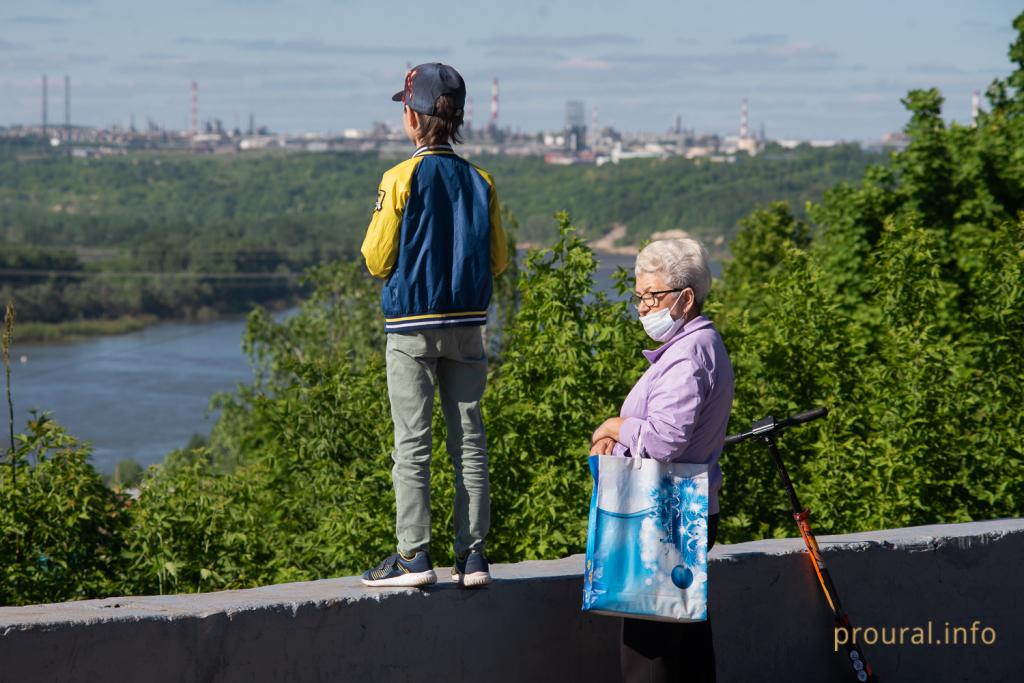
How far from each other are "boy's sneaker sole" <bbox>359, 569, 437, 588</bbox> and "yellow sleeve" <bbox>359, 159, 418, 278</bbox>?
886mm

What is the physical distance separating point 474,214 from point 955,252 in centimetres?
1838

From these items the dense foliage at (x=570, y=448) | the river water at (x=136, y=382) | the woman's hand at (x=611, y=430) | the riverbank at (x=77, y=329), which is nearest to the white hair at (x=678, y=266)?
the woman's hand at (x=611, y=430)

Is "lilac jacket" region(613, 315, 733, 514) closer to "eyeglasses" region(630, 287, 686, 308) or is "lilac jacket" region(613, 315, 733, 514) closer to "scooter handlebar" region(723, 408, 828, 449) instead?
"eyeglasses" region(630, 287, 686, 308)

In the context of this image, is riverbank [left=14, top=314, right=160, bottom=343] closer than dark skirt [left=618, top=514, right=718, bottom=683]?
No

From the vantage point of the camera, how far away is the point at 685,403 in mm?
3584

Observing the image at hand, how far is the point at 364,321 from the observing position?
4656 centimetres

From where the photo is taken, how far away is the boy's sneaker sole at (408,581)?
4.06 metres

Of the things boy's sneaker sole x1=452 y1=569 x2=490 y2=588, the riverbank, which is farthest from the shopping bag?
the riverbank

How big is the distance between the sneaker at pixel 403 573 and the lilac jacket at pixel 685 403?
74 cm

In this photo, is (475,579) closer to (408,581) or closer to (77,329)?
(408,581)

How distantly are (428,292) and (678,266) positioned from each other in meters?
0.80

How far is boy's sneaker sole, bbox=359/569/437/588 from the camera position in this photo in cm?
406

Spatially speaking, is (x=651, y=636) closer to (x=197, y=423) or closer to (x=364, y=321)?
(x=364, y=321)

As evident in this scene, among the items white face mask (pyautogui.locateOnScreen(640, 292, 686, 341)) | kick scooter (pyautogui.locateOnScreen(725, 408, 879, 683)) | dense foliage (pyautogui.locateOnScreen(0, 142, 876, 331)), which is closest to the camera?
white face mask (pyautogui.locateOnScreen(640, 292, 686, 341))
